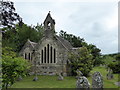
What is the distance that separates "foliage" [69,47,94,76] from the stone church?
1.35 m

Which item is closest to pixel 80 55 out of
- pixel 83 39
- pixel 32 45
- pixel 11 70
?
pixel 32 45

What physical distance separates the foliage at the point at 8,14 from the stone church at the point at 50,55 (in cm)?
812

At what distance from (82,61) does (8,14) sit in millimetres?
13197

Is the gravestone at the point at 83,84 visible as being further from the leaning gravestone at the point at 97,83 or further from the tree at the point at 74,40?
the tree at the point at 74,40

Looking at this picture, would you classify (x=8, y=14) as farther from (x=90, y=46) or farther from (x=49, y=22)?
(x=90, y=46)

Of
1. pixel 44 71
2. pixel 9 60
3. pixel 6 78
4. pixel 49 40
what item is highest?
pixel 49 40

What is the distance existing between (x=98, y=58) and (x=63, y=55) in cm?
A: 2014

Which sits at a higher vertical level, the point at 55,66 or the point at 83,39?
the point at 83,39

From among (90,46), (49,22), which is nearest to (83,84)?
(49,22)

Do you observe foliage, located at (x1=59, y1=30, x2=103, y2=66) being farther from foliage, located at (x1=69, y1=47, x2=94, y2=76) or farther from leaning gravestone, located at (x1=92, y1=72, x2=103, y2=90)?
leaning gravestone, located at (x1=92, y1=72, x2=103, y2=90)

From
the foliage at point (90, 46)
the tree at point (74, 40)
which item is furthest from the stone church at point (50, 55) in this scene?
the tree at point (74, 40)

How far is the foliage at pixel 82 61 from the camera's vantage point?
27.0 metres

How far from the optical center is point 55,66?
29578mm

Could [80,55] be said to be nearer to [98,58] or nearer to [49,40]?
[49,40]
